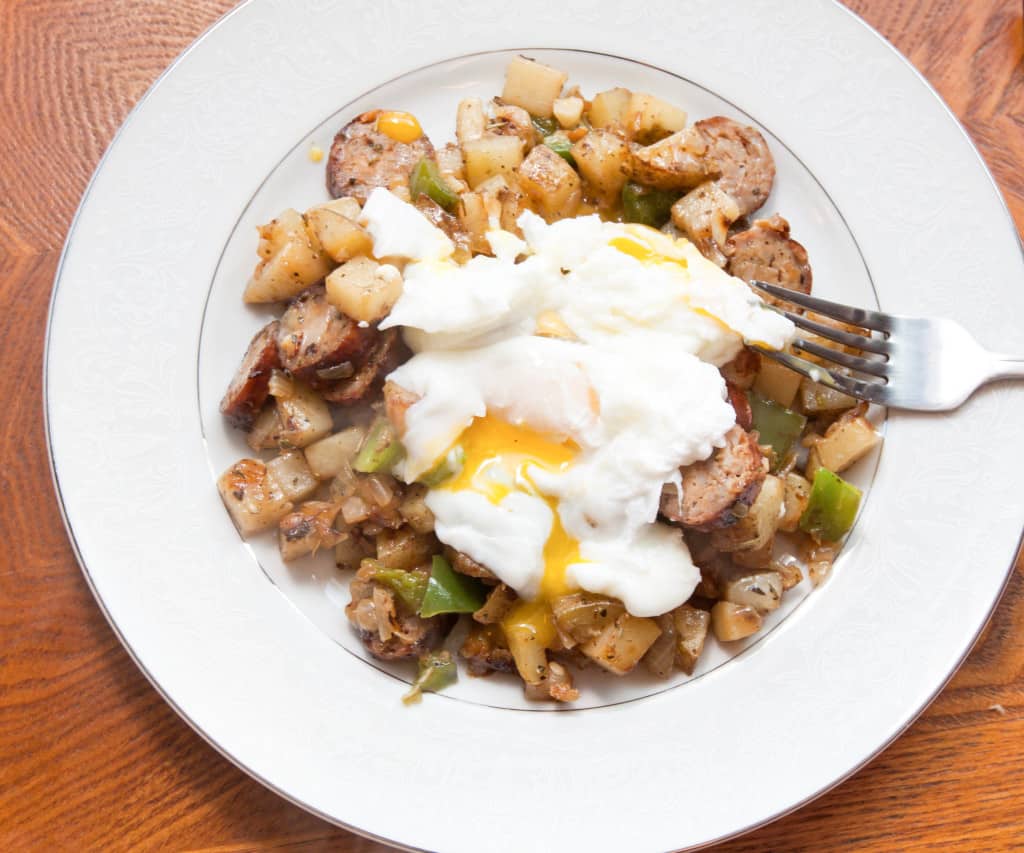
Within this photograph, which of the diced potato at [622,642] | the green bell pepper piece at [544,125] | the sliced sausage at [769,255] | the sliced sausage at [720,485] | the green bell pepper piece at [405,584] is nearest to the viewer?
the sliced sausage at [720,485]

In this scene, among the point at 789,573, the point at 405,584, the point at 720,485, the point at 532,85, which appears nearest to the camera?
the point at 720,485

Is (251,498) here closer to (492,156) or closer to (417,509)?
(417,509)

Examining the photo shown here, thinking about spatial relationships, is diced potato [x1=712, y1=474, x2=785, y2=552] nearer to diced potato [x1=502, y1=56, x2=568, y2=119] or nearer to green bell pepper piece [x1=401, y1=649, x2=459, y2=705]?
green bell pepper piece [x1=401, y1=649, x2=459, y2=705]

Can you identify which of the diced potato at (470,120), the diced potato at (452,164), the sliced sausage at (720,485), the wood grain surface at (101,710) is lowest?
the wood grain surface at (101,710)

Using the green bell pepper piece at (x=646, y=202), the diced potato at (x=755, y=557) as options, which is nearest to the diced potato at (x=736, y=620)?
the diced potato at (x=755, y=557)

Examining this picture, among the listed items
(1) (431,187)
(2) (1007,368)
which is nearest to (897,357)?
(2) (1007,368)

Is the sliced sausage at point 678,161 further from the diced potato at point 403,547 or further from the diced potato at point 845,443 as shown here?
the diced potato at point 403,547
